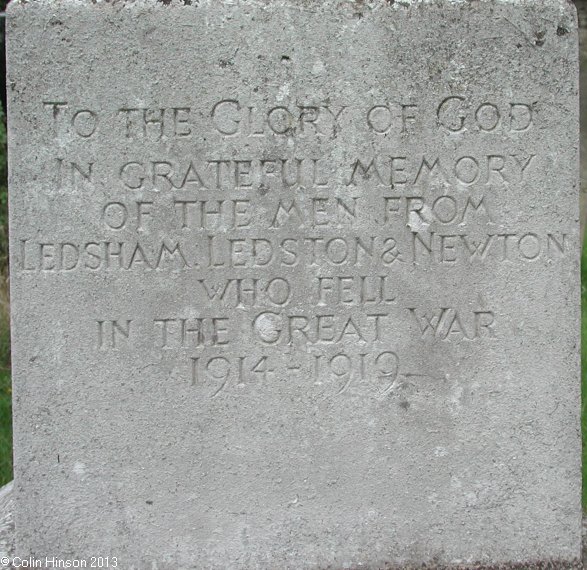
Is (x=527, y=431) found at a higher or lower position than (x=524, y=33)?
lower

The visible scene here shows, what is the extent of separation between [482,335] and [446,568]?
0.84m

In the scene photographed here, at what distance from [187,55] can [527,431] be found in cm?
175

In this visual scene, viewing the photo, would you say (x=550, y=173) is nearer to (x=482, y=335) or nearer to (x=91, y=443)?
(x=482, y=335)

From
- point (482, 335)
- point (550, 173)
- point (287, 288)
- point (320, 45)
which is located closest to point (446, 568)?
point (482, 335)

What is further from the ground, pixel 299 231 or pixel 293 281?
pixel 299 231

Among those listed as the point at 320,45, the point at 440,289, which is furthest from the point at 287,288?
the point at 320,45

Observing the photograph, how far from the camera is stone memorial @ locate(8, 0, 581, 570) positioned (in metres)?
2.88

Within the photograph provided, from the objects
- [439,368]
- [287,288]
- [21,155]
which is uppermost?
[21,155]

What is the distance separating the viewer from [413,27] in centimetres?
292

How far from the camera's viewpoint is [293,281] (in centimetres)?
298

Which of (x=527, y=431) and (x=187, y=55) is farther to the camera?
(x=527, y=431)

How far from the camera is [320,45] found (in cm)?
290

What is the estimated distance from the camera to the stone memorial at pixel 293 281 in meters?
2.88

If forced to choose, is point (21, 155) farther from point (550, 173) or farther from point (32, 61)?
point (550, 173)
